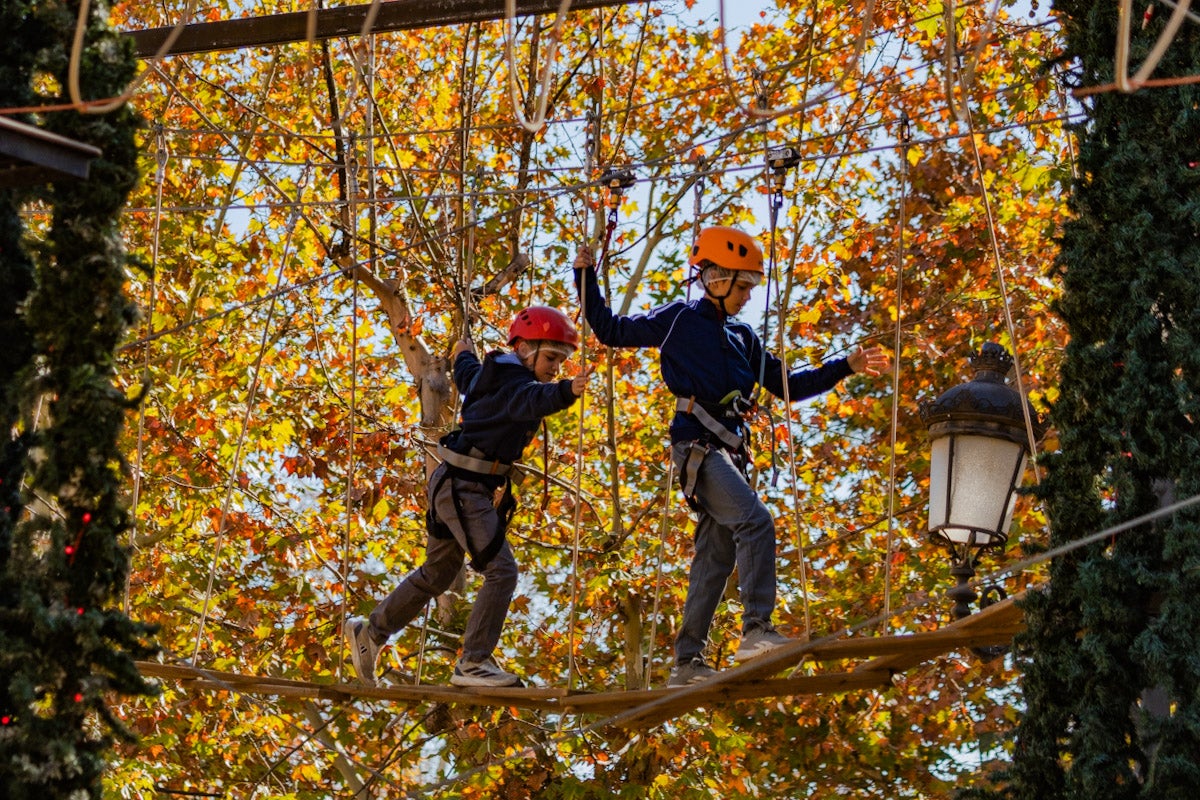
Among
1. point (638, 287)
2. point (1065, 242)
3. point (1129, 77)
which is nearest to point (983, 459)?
point (1065, 242)

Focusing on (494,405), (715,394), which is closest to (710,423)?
(715,394)

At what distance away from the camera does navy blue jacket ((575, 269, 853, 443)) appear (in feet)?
20.2

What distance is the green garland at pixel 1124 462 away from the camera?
4.25 metres

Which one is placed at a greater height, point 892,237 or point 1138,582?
point 892,237

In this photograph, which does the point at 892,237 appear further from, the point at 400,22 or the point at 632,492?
the point at 400,22

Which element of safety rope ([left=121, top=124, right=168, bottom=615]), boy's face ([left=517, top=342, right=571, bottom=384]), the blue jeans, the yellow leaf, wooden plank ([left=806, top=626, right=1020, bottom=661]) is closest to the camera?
safety rope ([left=121, top=124, right=168, bottom=615])

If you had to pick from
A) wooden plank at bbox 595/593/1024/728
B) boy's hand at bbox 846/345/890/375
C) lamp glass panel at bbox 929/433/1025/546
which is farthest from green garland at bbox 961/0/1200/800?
boy's hand at bbox 846/345/890/375

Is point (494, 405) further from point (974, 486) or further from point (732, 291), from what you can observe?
point (974, 486)

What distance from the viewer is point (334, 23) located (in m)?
6.05

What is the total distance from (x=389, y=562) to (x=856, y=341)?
3675 mm

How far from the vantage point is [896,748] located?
12266 millimetres

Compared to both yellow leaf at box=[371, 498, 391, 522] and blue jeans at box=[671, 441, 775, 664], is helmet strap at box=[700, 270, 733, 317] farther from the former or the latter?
yellow leaf at box=[371, 498, 391, 522]

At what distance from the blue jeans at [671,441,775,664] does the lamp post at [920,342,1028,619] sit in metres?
0.60

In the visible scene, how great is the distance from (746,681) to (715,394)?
3.63 feet
